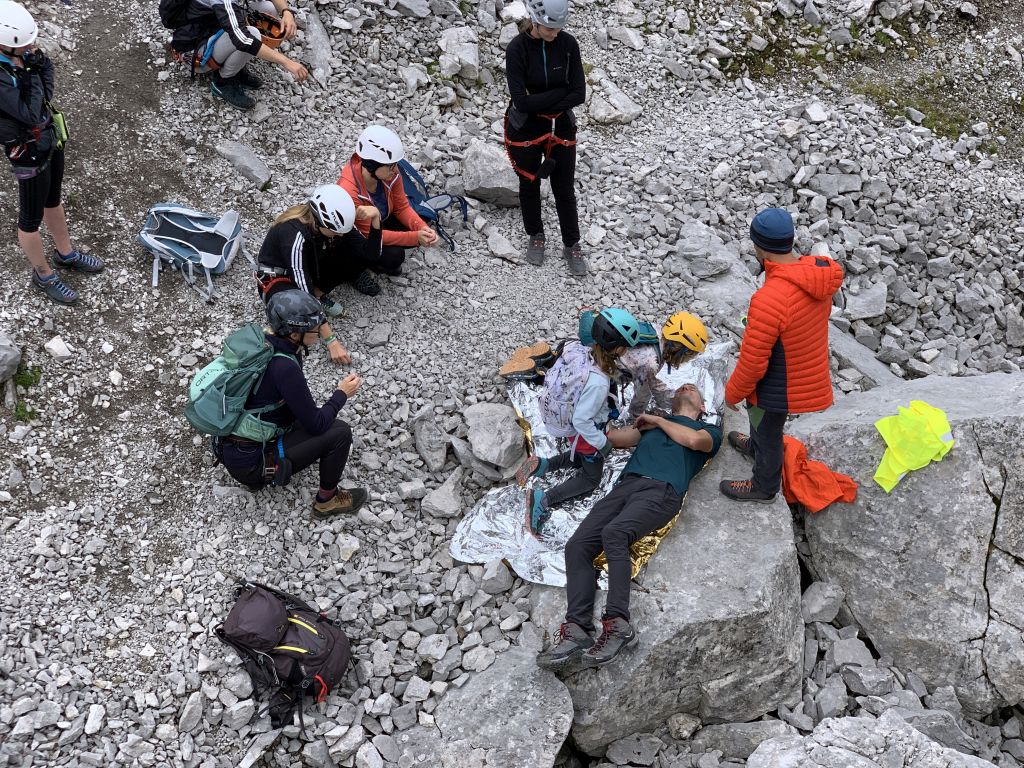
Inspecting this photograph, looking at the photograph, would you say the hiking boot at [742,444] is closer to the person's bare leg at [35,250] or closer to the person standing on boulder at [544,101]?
the person standing on boulder at [544,101]

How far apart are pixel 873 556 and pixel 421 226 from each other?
5.20m

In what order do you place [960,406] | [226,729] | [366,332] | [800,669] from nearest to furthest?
[226,729]
[800,669]
[960,406]
[366,332]

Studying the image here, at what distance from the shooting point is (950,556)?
6.79 m

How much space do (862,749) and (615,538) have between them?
2.20 m

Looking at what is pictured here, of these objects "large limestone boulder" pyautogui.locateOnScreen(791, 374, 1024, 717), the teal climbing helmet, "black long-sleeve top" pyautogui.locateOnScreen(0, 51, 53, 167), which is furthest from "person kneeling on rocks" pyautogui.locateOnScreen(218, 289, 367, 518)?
"large limestone boulder" pyautogui.locateOnScreen(791, 374, 1024, 717)

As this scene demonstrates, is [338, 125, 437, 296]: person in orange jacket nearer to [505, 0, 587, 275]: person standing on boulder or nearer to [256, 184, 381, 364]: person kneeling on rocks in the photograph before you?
[256, 184, 381, 364]: person kneeling on rocks

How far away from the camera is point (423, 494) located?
7.26 m

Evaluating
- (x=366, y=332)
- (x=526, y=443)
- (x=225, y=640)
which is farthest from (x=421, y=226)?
(x=225, y=640)

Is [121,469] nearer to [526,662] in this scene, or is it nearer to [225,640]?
[225,640]

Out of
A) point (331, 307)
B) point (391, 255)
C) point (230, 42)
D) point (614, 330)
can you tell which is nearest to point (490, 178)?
point (391, 255)

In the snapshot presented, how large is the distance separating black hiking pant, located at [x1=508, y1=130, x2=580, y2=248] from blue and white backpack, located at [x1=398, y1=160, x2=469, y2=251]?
0.83 metres

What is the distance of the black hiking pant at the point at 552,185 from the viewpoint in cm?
843

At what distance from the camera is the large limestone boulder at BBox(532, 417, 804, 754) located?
20.3 feet

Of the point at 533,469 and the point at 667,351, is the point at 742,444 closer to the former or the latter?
the point at 667,351
